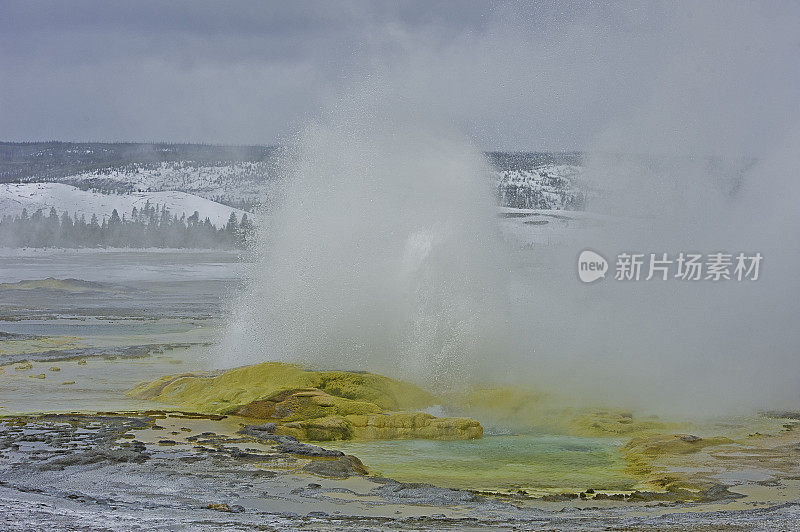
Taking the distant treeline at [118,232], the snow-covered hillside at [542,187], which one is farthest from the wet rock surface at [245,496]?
the snow-covered hillside at [542,187]

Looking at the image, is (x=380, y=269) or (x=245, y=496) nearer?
(x=245, y=496)

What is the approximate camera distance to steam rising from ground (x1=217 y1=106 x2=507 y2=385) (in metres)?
13.7

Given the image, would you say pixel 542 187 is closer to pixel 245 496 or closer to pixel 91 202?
pixel 91 202

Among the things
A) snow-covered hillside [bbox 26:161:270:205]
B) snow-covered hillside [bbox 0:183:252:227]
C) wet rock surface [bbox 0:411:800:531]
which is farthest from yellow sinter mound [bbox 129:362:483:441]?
snow-covered hillside [bbox 26:161:270:205]

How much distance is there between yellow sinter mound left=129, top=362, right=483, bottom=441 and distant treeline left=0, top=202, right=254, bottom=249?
157ft

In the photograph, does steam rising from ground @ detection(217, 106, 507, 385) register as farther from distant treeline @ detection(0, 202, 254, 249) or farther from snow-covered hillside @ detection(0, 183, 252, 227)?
snow-covered hillside @ detection(0, 183, 252, 227)

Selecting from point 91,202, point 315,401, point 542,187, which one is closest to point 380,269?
point 315,401

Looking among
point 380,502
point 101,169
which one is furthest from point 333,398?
point 101,169

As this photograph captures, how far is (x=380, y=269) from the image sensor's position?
14625mm

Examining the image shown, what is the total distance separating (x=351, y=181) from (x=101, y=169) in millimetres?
80364

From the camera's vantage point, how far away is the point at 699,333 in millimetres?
15953

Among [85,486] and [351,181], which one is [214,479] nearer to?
[85,486]

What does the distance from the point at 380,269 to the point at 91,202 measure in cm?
6651

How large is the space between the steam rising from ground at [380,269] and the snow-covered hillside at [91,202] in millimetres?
56482
